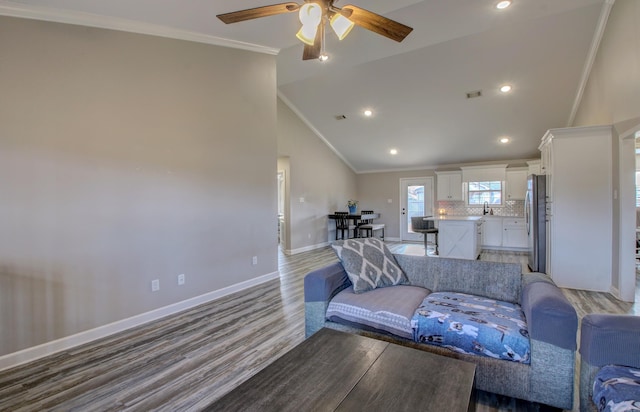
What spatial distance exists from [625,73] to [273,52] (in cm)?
433

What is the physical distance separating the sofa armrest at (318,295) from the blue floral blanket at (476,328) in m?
0.68

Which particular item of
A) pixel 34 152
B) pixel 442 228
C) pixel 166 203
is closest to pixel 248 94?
pixel 166 203

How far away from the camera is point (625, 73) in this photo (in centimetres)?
333

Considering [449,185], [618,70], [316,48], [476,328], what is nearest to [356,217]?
[449,185]

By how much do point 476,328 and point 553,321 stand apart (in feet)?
1.25

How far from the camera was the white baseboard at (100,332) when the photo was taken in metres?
2.31

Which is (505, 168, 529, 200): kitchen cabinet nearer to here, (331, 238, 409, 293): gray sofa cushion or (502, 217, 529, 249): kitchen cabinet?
(502, 217, 529, 249): kitchen cabinet

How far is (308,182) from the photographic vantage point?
7184 mm

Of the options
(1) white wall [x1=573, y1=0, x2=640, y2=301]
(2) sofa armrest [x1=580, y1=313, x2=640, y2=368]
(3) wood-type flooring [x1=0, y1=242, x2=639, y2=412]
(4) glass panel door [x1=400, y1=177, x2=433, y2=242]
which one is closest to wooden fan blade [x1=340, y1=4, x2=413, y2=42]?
(2) sofa armrest [x1=580, y1=313, x2=640, y2=368]

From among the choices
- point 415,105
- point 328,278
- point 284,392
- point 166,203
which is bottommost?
point 284,392

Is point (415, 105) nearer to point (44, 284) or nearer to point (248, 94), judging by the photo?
point (248, 94)

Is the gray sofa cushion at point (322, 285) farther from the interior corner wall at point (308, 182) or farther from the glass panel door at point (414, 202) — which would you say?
the glass panel door at point (414, 202)

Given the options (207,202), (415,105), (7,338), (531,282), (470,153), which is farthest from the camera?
(470,153)

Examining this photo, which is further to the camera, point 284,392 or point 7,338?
point 7,338
